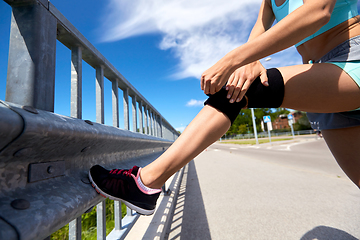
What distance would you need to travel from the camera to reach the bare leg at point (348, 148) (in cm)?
148

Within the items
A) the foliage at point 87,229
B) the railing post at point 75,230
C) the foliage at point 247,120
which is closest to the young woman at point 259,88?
the railing post at point 75,230

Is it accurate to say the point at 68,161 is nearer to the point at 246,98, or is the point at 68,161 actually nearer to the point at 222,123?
the point at 222,123

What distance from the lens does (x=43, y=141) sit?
627 millimetres

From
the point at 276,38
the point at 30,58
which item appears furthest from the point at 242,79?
the point at 30,58

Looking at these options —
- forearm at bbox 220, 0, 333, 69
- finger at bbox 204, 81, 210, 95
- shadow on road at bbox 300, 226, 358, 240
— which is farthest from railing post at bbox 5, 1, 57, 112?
shadow on road at bbox 300, 226, 358, 240

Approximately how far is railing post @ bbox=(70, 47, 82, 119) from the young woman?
1.60ft

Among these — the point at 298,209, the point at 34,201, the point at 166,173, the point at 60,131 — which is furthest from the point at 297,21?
the point at 298,209

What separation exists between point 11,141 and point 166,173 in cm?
77

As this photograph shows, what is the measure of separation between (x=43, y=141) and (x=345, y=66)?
148 centimetres

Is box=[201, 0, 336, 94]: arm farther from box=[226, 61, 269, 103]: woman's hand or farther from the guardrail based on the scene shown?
the guardrail

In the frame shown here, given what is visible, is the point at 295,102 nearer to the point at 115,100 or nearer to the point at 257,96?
the point at 257,96

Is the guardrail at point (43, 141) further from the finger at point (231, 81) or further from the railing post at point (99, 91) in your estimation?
the finger at point (231, 81)

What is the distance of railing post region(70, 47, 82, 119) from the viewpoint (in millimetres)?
1265

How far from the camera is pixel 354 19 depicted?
1266 mm
